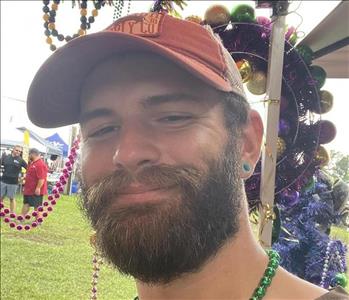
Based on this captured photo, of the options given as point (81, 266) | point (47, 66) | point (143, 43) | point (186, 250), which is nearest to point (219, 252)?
point (186, 250)

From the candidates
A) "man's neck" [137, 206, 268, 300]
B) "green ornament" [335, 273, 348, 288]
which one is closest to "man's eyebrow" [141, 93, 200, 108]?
"man's neck" [137, 206, 268, 300]

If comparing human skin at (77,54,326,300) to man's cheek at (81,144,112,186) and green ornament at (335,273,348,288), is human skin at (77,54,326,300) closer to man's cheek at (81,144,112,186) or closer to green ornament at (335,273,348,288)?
man's cheek at (81,144,112,186)

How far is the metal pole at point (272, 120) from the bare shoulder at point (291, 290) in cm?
74

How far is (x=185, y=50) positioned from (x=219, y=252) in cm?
39

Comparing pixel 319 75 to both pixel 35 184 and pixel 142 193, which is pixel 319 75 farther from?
pixel 35 184

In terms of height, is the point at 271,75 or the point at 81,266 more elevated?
the point at 271,75

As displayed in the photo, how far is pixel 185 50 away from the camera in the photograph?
2.82 feet

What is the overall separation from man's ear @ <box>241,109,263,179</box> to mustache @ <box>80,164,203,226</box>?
17 cm

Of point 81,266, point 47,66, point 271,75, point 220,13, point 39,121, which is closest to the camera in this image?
point 47,66

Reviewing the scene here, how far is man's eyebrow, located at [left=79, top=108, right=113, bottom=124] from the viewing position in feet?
2.92

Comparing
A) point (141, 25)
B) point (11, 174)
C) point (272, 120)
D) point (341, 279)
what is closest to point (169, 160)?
point (141, 25)

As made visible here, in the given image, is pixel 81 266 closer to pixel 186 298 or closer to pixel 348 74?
pixel 348 74

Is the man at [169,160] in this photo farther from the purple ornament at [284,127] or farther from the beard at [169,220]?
the purple ornament at [284,127]

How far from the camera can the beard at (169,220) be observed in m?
0.79
